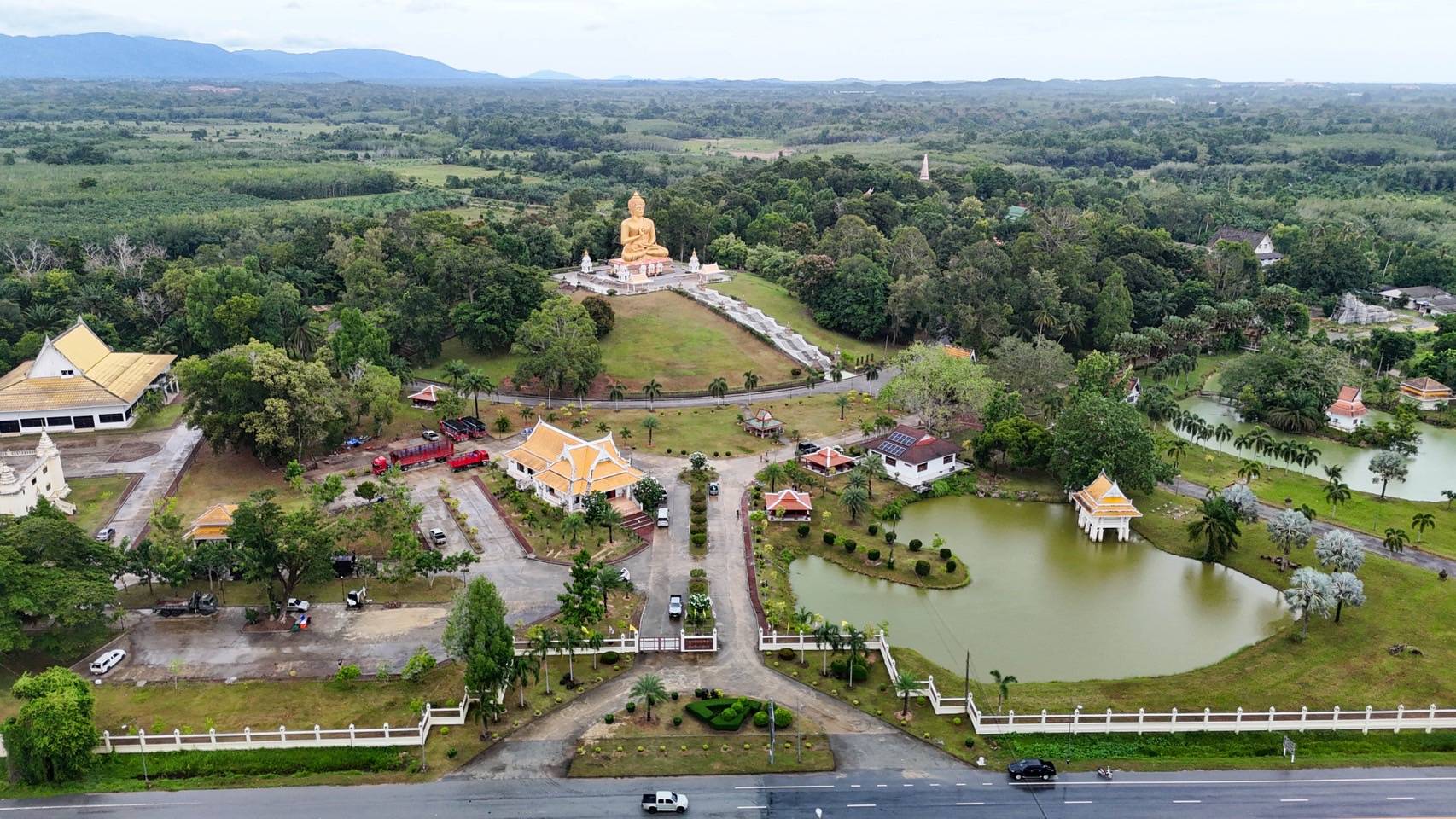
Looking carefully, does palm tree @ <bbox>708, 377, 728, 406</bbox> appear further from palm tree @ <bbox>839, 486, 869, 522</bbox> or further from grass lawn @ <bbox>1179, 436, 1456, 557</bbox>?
grass lawn @ <bbox>1179, 436, 1456, 557</bbox>

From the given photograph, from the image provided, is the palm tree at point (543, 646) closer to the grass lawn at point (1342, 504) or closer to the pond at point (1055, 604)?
the pond at point (1055, 604)

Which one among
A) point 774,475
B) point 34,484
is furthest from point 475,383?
point 34,484

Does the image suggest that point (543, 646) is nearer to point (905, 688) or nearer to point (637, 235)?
point (905, 688)

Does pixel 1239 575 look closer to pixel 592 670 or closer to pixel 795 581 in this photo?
pixel 795 581

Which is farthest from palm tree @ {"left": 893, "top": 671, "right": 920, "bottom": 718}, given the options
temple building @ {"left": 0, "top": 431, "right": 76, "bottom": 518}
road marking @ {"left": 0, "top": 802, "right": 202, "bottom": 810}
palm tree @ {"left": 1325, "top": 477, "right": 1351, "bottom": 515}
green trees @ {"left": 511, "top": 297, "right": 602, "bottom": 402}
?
temple building @ {"left": 0, "top": 431, "right": 76, "bottom": 518}

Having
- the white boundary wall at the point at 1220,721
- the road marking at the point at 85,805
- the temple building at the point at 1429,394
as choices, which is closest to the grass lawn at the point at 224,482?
the road marking at the point at 85,805

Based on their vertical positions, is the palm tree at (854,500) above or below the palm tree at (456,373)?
below
